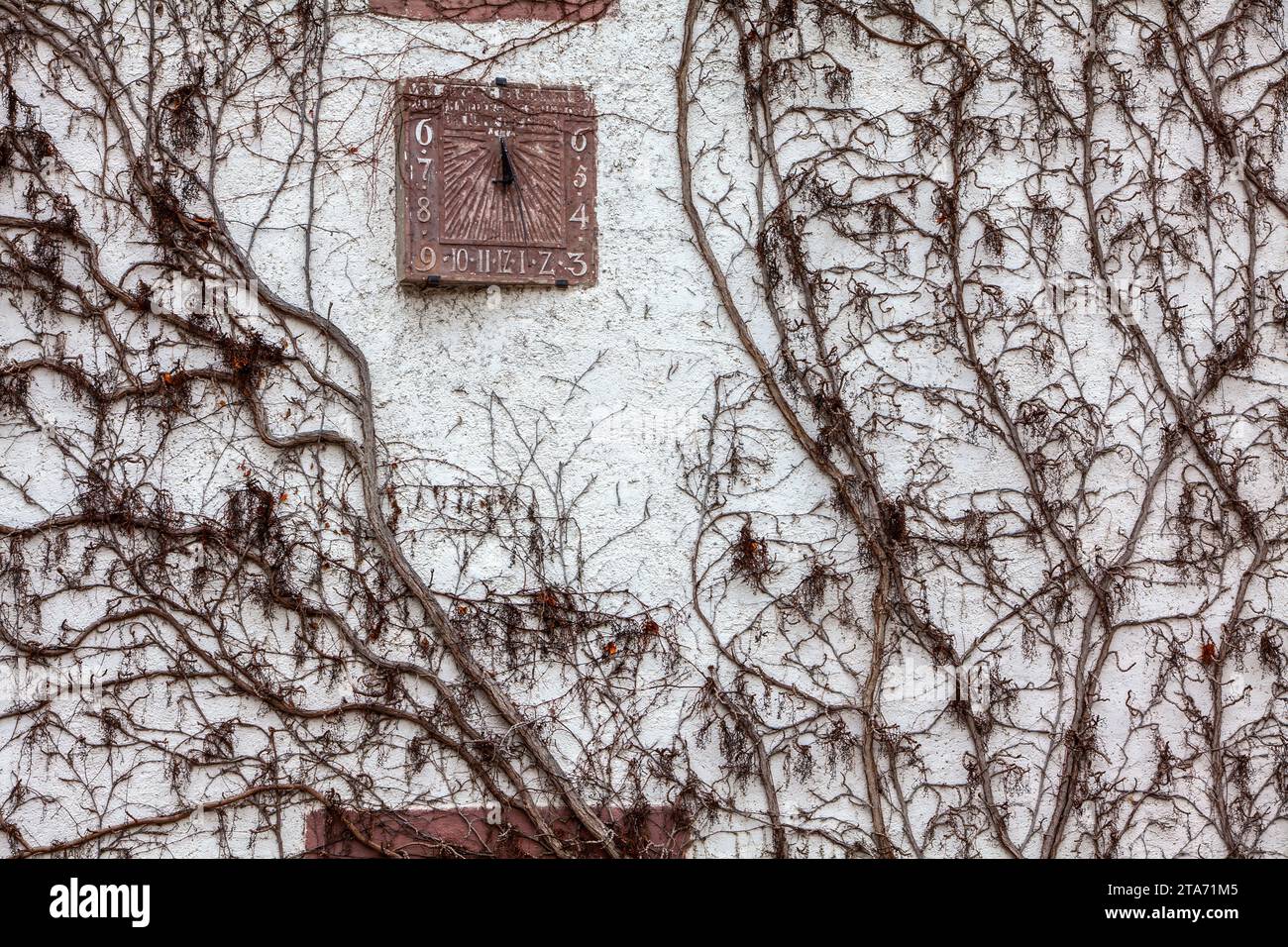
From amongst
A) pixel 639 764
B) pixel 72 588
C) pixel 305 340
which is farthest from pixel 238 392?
pixel 639 764

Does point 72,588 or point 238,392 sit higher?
point 238,392

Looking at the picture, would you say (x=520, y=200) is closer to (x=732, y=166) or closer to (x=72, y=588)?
(x=732, y=166)

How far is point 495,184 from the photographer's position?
4332mm

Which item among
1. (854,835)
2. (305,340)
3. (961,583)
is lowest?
(854,835)

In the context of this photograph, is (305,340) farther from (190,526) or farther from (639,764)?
(639,764)

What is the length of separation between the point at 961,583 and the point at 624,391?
1299 millimetres

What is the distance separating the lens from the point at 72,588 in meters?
4.08

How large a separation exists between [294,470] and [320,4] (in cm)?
151

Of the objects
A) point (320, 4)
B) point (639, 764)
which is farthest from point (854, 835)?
point (320, 4)

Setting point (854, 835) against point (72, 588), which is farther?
point (854, 835)

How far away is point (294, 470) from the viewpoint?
4219mm

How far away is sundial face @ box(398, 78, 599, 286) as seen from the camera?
14.0ft

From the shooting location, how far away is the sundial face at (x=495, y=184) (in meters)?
4.27

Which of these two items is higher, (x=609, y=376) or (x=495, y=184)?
(x=495, y=184)
